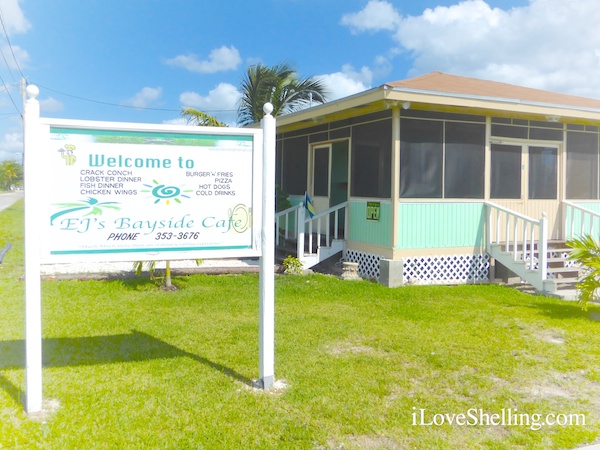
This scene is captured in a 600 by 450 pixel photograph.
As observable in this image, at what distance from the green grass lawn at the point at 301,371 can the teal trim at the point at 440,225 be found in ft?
4.94

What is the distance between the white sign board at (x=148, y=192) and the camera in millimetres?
4184

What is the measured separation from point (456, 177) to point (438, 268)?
1.68 meters

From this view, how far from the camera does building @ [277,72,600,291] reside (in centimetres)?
952

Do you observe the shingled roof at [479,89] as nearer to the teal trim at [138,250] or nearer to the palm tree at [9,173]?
the teal trim at [138,250]

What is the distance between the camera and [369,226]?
10.2 metres

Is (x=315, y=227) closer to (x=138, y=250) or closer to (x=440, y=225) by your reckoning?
(x=440, y=225)

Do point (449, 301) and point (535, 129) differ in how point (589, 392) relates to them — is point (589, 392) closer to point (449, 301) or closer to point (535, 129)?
point (449, 301)

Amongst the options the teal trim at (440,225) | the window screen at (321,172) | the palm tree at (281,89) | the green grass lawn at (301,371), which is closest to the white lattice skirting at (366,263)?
the teal trim at (440,225)

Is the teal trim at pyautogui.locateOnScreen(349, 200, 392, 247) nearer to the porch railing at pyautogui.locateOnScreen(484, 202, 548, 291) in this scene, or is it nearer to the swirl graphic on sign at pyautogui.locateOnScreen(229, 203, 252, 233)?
the porch railing at pyautogui.locateOnScreen(484, 202, 548, 291)

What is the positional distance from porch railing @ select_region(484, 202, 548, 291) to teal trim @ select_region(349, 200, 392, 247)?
78.2 inches

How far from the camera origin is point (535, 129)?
429 inches

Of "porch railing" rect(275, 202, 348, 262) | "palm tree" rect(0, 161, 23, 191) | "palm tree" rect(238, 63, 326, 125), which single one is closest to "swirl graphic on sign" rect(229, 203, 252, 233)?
"porch railing" rect(275, 202, 348, 262)

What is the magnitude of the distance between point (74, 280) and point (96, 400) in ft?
17.7

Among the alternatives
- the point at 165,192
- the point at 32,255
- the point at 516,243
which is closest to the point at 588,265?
the point at 516,243
